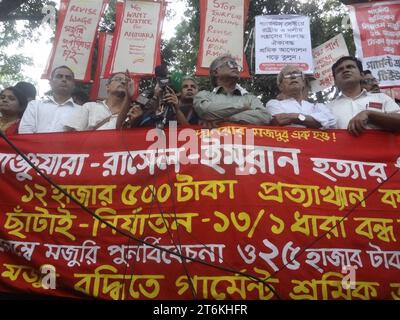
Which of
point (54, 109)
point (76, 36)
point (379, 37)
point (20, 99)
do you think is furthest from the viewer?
point (76, 36)

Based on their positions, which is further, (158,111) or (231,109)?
(231,109)

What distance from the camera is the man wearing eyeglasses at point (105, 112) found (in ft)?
11.2

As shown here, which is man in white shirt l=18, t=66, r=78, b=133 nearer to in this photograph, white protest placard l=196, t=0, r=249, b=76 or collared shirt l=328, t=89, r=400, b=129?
white protest placard l=196, t=0, r=249, b=76

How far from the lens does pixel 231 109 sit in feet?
10.3

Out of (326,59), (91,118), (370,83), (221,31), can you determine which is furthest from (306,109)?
(326,59)

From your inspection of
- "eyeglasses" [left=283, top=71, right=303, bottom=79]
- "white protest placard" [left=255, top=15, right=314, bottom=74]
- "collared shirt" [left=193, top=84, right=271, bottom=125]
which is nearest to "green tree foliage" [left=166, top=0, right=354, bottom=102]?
"white protest placard" [left=255, top=15, right=314, bottom=74]

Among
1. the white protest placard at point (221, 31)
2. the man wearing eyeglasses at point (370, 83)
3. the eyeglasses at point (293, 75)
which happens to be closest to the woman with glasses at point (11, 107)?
the white protest placard at point (221, 31)

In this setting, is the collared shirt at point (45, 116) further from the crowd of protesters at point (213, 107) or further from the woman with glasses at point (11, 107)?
the woman with glasses at point (11, 107)

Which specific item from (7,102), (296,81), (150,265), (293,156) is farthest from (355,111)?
(7,102)

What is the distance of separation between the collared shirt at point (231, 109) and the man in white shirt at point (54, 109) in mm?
1192

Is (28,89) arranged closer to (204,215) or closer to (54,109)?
(54,109)

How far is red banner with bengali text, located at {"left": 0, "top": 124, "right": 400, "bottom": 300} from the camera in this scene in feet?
7.84

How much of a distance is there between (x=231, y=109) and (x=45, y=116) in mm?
1672

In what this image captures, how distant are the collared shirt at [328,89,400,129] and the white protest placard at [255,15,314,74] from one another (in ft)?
5.07
